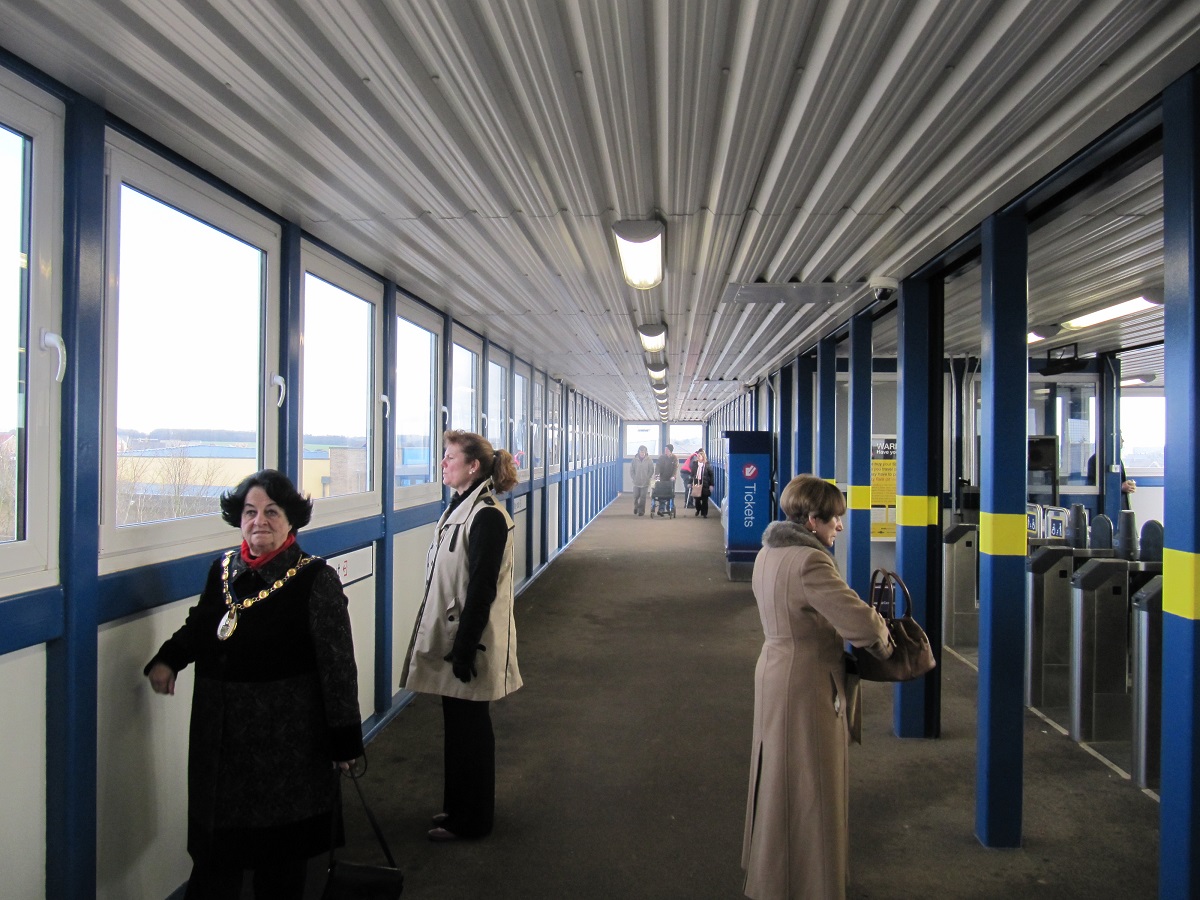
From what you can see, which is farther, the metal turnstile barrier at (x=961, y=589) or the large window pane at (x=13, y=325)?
the metal turnstile barrier at (x=961, y=589)

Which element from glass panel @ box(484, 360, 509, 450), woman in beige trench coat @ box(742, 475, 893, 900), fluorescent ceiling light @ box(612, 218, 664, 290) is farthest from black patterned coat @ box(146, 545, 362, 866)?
glass panel @ box(484, 360, 509, 450)

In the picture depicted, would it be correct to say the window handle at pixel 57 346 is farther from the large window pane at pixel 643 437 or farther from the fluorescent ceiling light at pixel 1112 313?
the large window pane at pixel 643 437

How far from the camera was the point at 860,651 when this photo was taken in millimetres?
2359

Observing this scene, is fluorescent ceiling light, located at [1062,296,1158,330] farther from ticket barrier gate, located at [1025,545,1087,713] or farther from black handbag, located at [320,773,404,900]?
black handbag, located at [320,773,404,900]

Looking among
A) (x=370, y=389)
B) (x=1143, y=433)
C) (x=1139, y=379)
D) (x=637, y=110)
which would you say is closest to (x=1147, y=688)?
(x=637, y=110)

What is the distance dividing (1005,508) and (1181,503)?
1067 millimetres

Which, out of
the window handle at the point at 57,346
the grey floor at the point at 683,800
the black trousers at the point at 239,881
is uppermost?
the window handle at the point at 57,346

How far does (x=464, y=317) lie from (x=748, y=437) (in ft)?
15.1

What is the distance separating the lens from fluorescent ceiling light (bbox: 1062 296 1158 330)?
534cm

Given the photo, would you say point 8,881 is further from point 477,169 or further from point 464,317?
point 464,317

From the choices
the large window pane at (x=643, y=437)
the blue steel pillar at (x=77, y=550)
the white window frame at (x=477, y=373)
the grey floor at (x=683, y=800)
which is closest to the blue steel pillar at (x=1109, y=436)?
the grey floor at (x=683, y=800)

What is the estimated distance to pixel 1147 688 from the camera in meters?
3.60

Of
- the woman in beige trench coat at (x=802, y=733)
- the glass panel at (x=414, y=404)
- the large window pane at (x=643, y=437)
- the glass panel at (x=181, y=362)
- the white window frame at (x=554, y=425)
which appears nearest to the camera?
the woman in beige trench coat at (x=802, y=733)

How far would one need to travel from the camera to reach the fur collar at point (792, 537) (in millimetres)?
2326
